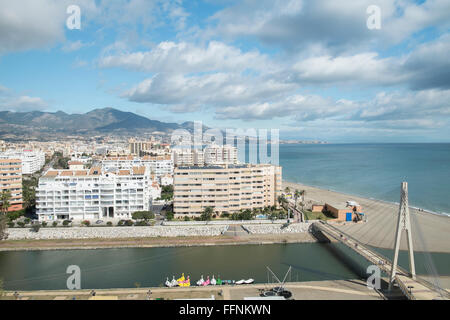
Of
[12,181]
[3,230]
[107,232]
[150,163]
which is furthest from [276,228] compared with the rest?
[150,163]

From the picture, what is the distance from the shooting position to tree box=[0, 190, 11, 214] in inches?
742

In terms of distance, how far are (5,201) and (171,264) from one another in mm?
13087

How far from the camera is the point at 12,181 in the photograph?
21078 mm

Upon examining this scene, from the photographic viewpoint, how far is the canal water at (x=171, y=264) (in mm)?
11805

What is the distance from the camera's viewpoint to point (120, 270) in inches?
501

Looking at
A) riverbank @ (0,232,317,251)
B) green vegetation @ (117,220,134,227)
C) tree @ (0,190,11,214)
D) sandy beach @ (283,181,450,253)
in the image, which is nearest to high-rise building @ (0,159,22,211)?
tree @ (0,190,11,214)

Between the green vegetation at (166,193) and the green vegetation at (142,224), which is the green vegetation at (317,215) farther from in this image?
the green vegetation at (166,193)

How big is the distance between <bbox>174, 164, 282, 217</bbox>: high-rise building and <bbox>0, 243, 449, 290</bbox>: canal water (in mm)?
4128

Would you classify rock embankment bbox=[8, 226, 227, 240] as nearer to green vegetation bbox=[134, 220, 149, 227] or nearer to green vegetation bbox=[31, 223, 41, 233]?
green vegetation bbox=[31, 223, 41, 233]

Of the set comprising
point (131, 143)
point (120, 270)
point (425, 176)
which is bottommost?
point (120, 270)
